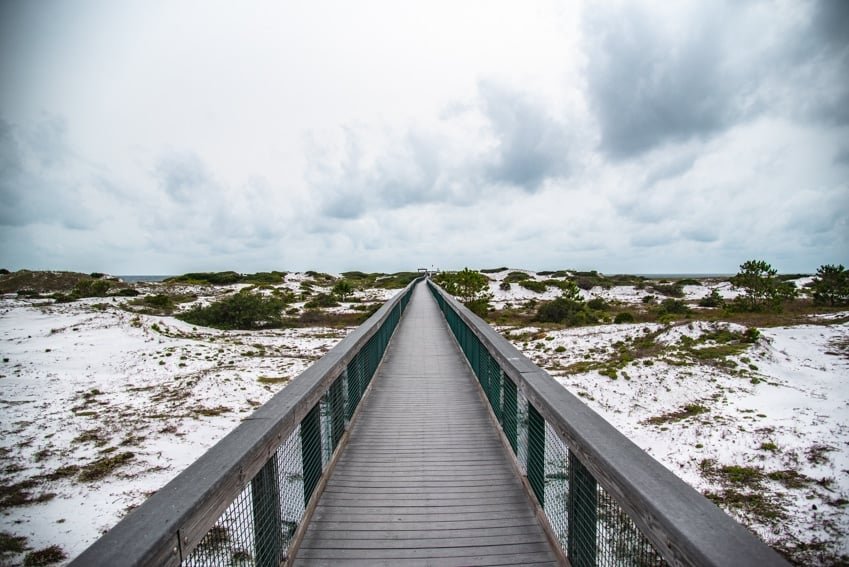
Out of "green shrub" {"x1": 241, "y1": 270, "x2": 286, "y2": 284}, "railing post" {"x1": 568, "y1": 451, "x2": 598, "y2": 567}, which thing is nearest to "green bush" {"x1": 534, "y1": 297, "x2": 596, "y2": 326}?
A: "railing post" {"x1": 568, "y1": 451, "x2": 598, "y2": 567}

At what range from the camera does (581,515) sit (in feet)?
7.54

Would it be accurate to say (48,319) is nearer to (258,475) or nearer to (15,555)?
(15,555)

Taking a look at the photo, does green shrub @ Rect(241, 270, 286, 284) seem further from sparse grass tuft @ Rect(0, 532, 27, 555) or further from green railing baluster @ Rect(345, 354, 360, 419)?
green railing baluster @ Rect(345, 354, 360, 419)

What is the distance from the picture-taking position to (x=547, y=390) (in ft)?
9.23

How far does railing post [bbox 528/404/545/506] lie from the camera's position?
297 cm

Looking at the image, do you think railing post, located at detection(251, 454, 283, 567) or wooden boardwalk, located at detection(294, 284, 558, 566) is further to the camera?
wooden boardwalk, located at detection(294, 284, 558, 566)

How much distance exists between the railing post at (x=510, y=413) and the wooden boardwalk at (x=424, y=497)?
19cm

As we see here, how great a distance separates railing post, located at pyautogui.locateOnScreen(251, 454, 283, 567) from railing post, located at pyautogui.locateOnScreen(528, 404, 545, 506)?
1822 millimetres

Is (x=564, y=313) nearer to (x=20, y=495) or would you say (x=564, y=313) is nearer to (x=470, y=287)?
(x=470, y=287)

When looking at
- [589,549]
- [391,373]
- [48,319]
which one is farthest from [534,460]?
[48,319]

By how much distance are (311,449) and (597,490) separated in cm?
205

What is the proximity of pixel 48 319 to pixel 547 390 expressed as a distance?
2404cm

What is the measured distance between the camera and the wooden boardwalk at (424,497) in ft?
8.68

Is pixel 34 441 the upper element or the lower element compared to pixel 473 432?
lower
